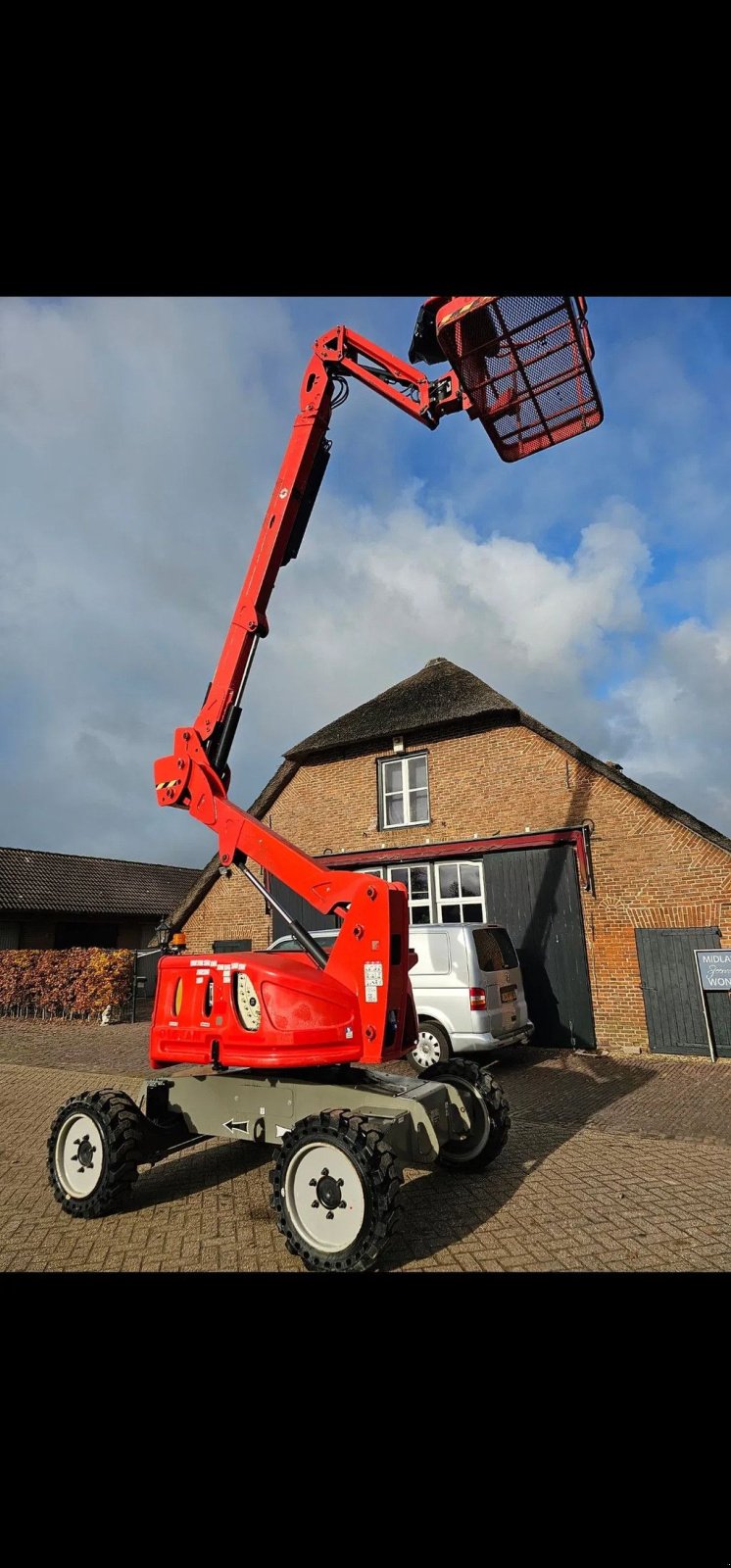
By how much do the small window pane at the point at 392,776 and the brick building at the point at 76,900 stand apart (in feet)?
41.8

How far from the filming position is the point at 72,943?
25938 millimetres

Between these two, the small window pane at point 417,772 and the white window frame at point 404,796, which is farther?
the small window pane at point 417,772

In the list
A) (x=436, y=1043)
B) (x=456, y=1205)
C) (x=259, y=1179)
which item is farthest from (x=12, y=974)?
(x=456, y=1205)

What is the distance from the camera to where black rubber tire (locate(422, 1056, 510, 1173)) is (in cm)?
561

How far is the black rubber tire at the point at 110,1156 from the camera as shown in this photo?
503 centimetres

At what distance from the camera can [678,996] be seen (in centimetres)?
1099

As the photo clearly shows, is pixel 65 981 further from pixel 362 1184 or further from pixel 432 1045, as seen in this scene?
pixel 362 1184

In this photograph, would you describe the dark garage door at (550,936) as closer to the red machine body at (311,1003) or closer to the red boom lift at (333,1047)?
the red boom lift at (333,1047)

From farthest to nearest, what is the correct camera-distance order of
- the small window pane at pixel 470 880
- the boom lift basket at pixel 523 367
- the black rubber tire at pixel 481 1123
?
the small window pane at pixel 470 880 < the black rubber tire at pixel 481 1123 < the boom lift basket at pixel 523 367

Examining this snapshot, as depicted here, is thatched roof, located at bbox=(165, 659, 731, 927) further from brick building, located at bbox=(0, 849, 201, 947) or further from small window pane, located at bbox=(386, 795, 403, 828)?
brick building, located at bbox=(0, 849, 201, 947)

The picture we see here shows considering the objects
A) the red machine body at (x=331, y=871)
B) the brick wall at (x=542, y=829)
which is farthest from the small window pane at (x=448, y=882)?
the red machine body at (x=331, y=871)

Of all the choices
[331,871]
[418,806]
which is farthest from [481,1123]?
[418,806]
